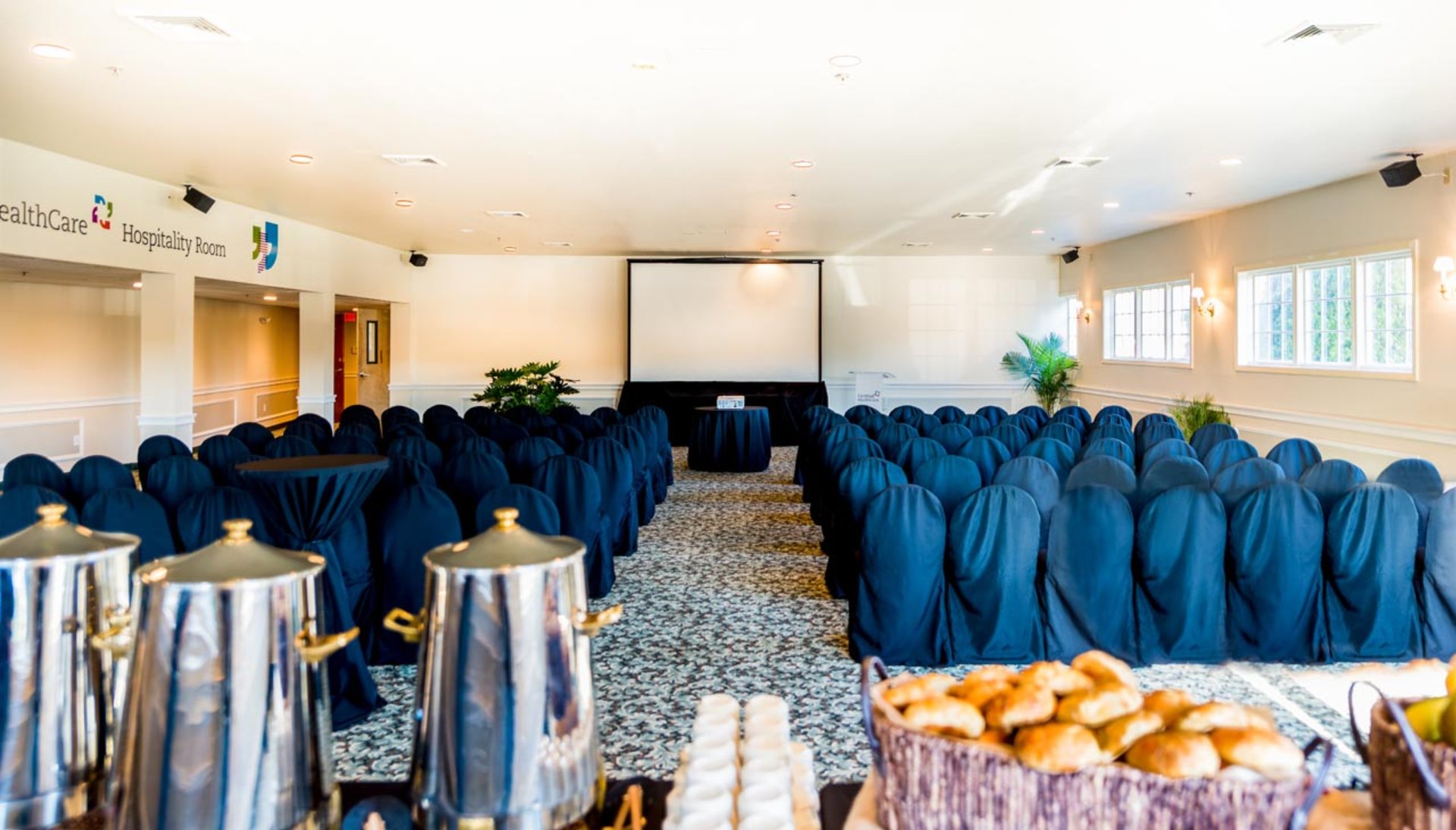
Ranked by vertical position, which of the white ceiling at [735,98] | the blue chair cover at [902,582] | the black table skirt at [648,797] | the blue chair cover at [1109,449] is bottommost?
the blue chair cover at [902,582]

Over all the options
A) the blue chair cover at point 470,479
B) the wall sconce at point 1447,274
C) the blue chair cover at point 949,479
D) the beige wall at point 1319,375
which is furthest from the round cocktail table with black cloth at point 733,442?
the wall sconce at point 1447,274

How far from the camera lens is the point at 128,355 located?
41.3 ft

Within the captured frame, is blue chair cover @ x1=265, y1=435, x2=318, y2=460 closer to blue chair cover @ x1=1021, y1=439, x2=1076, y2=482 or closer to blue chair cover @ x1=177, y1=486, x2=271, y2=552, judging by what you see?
blue chair cover @ x1=177, y1=486, x2=271, y2=552

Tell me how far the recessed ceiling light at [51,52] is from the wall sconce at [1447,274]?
9.94 m

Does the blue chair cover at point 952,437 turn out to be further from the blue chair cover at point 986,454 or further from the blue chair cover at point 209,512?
the blue chair cover at point 209,512

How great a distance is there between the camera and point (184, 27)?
469 centimetres

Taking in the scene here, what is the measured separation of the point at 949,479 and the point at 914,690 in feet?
13.6

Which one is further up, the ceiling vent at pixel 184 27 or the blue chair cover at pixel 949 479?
the ceiling vent at pixel 184 27

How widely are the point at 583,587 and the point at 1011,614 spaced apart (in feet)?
11.7

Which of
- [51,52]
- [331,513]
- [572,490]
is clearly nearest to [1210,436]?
[572,490]

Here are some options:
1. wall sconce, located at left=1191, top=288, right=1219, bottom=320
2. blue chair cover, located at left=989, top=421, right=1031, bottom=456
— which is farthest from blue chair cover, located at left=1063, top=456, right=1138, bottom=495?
wall sconce, located at left=1191, top=288, right=1219, bottom=320

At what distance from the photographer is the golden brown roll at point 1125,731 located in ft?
3.39

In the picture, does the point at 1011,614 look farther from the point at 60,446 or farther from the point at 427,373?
the point at 427,373

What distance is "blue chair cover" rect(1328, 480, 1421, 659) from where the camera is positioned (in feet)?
13.9
